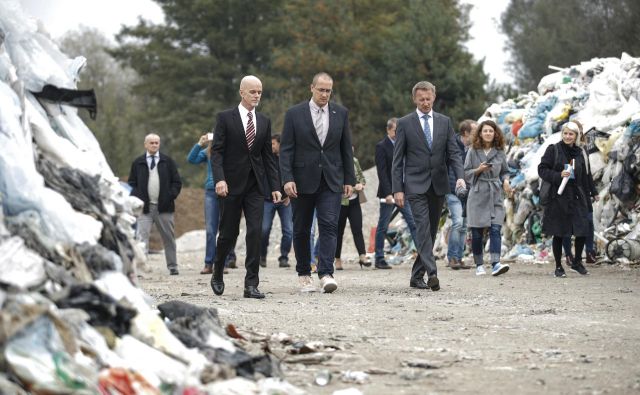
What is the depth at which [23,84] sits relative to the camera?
777 cm

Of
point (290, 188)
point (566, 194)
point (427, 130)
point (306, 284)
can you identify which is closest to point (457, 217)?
point (566, 194)

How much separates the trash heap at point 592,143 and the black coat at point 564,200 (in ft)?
7.15

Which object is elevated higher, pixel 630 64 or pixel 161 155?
pixel 630 64

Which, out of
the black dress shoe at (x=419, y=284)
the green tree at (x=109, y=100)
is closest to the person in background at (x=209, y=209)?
the black dress shoe at (x=419, y=284)

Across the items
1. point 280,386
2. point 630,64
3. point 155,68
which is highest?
point 155,68

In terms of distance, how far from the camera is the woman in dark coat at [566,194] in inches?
594

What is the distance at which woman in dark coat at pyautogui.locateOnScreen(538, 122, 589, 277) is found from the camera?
15.1 meters

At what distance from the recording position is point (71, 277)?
255 inches

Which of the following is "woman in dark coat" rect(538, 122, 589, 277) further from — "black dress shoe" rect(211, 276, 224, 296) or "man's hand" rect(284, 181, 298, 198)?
"black dress shoe" rect(211, 276, 224, 296)

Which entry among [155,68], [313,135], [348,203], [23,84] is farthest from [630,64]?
[155,68]

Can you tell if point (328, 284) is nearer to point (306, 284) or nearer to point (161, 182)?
point (306, 284)

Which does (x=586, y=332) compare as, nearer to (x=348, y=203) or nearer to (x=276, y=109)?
(x=348, y=203)

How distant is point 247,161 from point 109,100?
163ft

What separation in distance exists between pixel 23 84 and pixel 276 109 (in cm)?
3836
